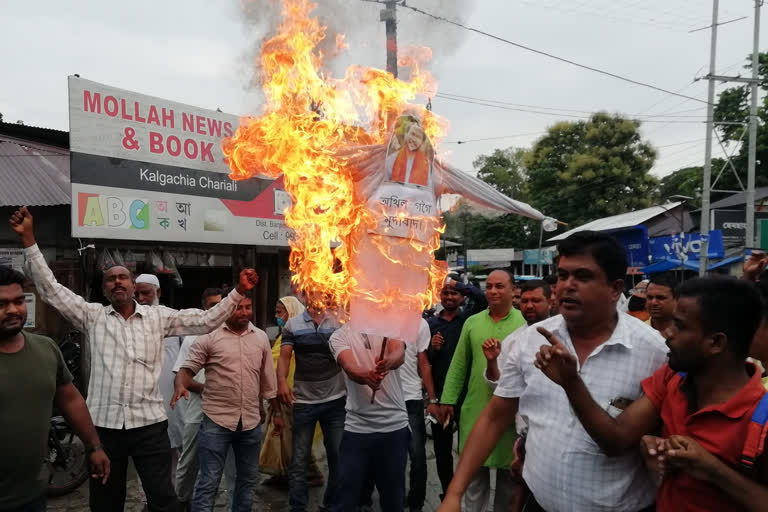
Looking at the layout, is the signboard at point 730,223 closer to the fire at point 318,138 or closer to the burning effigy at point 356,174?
the burning effigy at point 356,174

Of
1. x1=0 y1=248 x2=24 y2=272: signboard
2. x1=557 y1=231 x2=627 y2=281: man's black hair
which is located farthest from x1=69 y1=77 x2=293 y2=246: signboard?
x1=557 y1=231 x2=627 y2=281: man's black hair

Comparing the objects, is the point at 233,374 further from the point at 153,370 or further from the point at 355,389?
the point at 355,389

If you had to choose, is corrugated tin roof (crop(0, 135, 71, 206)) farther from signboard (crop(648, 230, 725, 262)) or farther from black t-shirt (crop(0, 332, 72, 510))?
signboard (crop(648, 230, 725, 262))

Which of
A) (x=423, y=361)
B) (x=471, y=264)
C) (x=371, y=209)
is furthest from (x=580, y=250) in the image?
(x=471, y=264)

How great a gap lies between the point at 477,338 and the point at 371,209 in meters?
1.45

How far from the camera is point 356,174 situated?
530 centimetres

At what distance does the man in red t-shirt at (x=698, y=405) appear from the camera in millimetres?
2064

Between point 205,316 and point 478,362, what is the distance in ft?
7.49

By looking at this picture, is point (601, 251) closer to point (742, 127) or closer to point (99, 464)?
point (99, 464)

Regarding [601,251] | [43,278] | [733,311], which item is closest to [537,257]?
[43,278]

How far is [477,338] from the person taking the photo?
529 centimetres

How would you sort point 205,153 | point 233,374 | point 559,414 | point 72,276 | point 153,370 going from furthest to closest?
point 205,153
point 72,276
point 233,374
point 153,370
point 559,414

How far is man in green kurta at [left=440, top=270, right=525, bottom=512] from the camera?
198 inches

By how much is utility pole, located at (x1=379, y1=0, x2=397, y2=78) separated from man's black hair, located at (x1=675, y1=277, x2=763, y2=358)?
6147 mm
